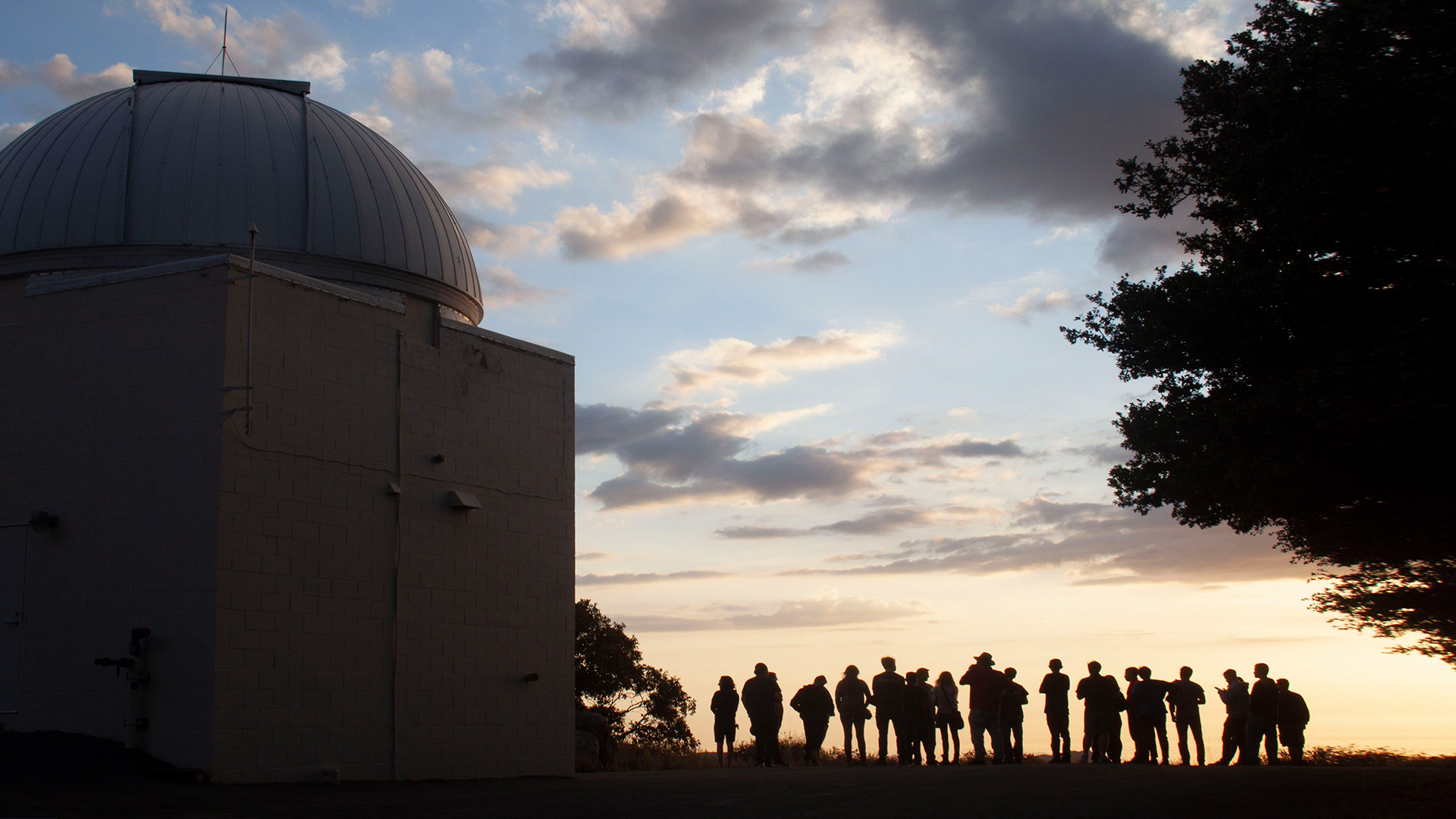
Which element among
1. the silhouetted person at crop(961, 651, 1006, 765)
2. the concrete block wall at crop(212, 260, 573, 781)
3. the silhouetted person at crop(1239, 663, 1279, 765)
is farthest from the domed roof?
the silhouetted person at crop(1239, 663, 1279, 765)

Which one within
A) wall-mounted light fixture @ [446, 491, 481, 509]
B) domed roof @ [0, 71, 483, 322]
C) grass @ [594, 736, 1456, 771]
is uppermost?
domed roof @ [0, 71, 483, 322]

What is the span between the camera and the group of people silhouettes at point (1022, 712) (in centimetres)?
1684

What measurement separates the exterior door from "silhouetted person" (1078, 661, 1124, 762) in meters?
13.2

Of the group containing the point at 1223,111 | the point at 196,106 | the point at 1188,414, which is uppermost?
the point at 196,106

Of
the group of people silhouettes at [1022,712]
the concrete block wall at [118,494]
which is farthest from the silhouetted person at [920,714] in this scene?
the concrete block wall at [118,494]

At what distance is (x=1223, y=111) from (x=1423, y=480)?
13.4 feet

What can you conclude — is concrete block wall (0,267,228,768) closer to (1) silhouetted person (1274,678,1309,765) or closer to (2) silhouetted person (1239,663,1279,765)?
(2) silhouetted person (1239,663,1279,765)

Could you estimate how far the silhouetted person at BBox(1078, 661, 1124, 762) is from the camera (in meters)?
17.0

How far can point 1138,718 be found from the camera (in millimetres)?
17484

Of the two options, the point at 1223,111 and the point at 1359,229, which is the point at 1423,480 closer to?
the point at 1359,229

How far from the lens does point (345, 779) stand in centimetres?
1327

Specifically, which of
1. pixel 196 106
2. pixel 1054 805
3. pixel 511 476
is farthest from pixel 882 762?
pixel 196 106

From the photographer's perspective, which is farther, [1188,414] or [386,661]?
[386,661]

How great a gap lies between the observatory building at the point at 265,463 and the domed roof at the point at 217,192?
0.13 feet
